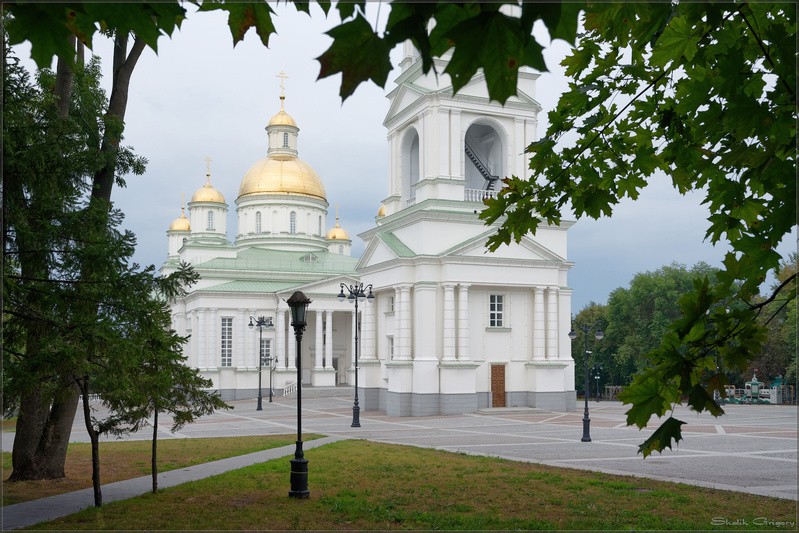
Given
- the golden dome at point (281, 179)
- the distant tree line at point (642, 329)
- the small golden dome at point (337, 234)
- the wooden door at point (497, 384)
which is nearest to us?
the wooden door at point (497, 384)

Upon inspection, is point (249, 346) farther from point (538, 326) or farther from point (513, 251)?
point (513, 251)

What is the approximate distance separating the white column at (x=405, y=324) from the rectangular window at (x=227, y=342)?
3006 centimetres

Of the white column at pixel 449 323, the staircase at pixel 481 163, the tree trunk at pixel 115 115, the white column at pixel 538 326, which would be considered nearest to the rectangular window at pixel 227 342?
the staircase at pixel 481 163

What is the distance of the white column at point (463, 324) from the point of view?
4156 centimetres

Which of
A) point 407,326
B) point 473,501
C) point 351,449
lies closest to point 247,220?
point 407,326

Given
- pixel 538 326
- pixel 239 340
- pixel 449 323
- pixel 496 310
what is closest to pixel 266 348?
pixel 239 340

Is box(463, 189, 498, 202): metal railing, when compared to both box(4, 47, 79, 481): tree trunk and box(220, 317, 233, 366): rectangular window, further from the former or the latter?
box(220, 317, 233, 366): rectangular window

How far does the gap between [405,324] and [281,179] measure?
127 ft

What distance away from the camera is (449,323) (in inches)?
1630

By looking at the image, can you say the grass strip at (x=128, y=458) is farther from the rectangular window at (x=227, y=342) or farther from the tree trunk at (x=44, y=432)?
the rectangular window at (x=227, y=342)

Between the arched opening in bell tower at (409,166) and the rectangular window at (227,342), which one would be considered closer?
the arched opening in bell tower at (409,166)

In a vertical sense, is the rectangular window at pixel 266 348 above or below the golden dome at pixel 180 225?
below

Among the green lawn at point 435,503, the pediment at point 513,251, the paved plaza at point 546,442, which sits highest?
the pediment at point 513,251

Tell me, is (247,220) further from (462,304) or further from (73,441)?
(73,441)
